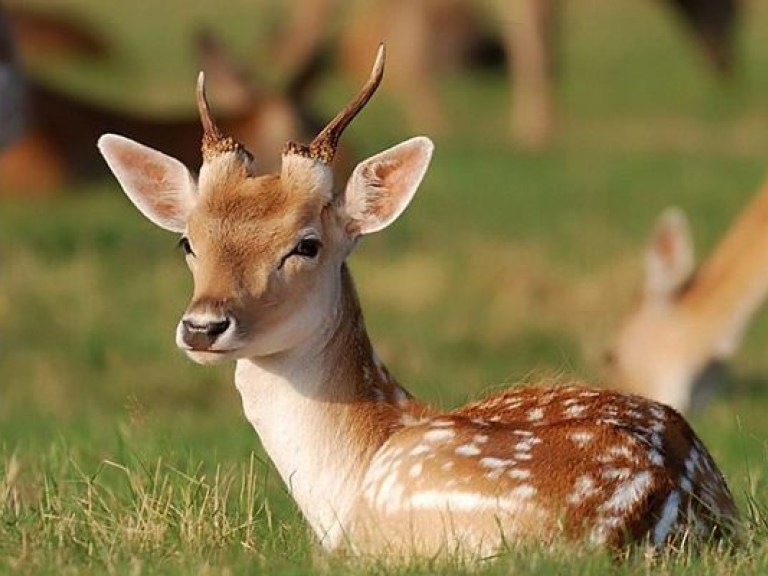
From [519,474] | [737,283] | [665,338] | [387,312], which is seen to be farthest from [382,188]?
[387,312]

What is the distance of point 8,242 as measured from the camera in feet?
46.8

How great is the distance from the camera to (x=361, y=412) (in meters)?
5.67

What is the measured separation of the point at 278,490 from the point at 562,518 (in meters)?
1.85

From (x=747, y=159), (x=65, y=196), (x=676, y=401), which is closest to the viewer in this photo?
(x=676, y=401)

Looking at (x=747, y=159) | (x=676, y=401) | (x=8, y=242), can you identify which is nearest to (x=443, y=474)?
(x=676, y=401)

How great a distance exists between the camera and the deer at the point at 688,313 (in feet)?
36.8

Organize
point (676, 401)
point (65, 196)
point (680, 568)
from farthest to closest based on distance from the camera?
point (65, 196) < point (676, 401) < point (680, 568)

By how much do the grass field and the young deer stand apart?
146 mm

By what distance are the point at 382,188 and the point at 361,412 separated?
567 millimetres

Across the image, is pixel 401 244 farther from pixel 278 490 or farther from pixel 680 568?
pixel 680 568

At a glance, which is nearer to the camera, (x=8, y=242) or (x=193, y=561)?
(x=193, y=561)

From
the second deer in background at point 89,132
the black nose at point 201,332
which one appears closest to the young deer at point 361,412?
the black nose at point 201,332

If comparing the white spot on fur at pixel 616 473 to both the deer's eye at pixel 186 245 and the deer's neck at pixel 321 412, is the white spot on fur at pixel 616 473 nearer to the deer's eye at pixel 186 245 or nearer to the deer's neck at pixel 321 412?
the deer's neck at pixel 321 412

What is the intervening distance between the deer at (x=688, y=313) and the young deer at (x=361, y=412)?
560 centimetres
